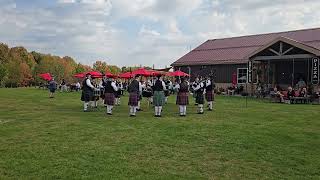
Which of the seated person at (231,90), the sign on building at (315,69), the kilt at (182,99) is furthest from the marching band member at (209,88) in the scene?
the seated person at (231,90)

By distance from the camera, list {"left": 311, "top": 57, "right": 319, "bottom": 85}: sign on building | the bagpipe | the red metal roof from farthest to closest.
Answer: the red metal roof, {"left": 311, "top": 57, "right": 319, "bottom": 85}: sign on building, the bagpipe

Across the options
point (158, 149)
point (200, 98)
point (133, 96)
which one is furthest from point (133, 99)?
point (158, 149)

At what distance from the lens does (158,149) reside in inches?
345

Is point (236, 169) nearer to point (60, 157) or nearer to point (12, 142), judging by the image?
point (60, 157)

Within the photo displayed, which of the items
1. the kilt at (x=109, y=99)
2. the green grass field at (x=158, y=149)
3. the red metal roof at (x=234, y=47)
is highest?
the red metal roof at (x=234, y=47)

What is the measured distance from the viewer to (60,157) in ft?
25.9

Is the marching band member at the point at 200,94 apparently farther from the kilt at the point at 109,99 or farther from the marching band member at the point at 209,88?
the kilt at the point at 109,99

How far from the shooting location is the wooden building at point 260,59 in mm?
25625

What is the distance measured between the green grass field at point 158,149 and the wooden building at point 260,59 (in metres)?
13.3

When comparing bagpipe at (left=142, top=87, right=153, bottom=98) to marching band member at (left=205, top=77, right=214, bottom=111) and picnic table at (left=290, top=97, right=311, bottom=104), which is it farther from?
picnic table at (left=290, top=97, right=311, bottom=104)

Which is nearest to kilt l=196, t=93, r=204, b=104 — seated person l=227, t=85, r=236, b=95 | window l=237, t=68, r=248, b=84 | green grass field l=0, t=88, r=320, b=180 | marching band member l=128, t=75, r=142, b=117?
marching band member l=128, t=75, r=142, b=117

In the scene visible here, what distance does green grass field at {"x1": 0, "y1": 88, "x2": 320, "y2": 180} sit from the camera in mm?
7000

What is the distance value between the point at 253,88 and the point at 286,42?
5.16m

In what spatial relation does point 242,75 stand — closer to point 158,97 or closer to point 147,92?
point 147,92
